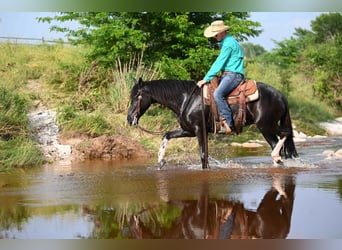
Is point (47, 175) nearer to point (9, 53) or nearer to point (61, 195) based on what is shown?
point (61, 195)

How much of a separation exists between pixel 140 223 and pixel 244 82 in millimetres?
2259

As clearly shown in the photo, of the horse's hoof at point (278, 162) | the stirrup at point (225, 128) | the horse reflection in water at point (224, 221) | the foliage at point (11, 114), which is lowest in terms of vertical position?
the horse reflection in water at point (224, 221)

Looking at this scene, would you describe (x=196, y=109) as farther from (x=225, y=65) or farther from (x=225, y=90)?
(x=225, y=65)

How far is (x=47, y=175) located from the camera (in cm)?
598

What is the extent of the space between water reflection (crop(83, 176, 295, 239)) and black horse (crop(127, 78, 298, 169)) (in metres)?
1.27

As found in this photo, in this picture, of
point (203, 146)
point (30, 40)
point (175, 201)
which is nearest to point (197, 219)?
point (175, 201)

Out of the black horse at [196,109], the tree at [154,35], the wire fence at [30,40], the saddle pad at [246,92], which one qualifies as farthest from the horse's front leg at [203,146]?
the wire fence at [30,40]

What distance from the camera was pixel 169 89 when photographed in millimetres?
5996

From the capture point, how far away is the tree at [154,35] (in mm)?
6934

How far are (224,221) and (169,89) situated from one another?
2.20 meters

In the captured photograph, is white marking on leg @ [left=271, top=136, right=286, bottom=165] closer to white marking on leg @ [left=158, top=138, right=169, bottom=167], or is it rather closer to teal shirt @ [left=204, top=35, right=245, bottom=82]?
teal shirt @ [left=204, top=35, right=245, bottom=82]

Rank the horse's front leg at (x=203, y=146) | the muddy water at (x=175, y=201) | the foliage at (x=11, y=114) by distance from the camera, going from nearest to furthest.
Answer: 1. the muddy water at (x=175, y=201)
2. the horse's front leg at (x=203, y=146)
3. the foliage at (x=11, y=114)

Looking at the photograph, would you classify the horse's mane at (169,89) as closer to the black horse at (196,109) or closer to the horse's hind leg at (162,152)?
the black horse at (196,109)

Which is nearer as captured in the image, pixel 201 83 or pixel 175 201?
pixel 175 201
